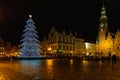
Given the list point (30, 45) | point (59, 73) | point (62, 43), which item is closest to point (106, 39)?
point (62, 43)

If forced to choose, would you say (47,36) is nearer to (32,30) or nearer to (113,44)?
(113,44)

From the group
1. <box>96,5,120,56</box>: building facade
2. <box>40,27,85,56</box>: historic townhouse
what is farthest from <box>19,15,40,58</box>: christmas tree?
<box>96,5,120,56</box>: building facade

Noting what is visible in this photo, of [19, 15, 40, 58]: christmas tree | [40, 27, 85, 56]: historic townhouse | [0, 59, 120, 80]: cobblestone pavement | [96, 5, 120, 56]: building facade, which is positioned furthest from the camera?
[40, 27, 85, 56]: historic townhouse

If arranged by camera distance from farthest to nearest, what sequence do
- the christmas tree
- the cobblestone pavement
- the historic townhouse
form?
1. the historic townhouse
2. the christmas tree
3. the cobblestone pavement

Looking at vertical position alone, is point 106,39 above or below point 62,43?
above

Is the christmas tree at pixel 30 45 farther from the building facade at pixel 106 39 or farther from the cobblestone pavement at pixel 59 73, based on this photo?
the building facade at pixel 106 39

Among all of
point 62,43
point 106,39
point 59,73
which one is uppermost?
point 106,39

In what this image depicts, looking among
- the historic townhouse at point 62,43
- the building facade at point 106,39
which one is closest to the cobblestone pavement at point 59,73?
the historic townhouse at point 62,43

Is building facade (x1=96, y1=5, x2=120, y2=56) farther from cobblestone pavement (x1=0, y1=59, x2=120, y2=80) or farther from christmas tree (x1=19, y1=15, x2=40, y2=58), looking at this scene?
cobblestone pavement (x1=0, y1=59, x2=120, y2=80)

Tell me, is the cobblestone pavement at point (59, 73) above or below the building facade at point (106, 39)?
below

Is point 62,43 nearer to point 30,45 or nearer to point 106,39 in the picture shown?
point 106,39

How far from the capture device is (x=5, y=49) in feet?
501

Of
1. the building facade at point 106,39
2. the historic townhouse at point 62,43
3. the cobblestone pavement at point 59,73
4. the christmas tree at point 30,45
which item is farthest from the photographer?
the historic townhouse at point 62,43

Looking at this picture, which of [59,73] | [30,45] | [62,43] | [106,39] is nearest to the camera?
[59,73]
